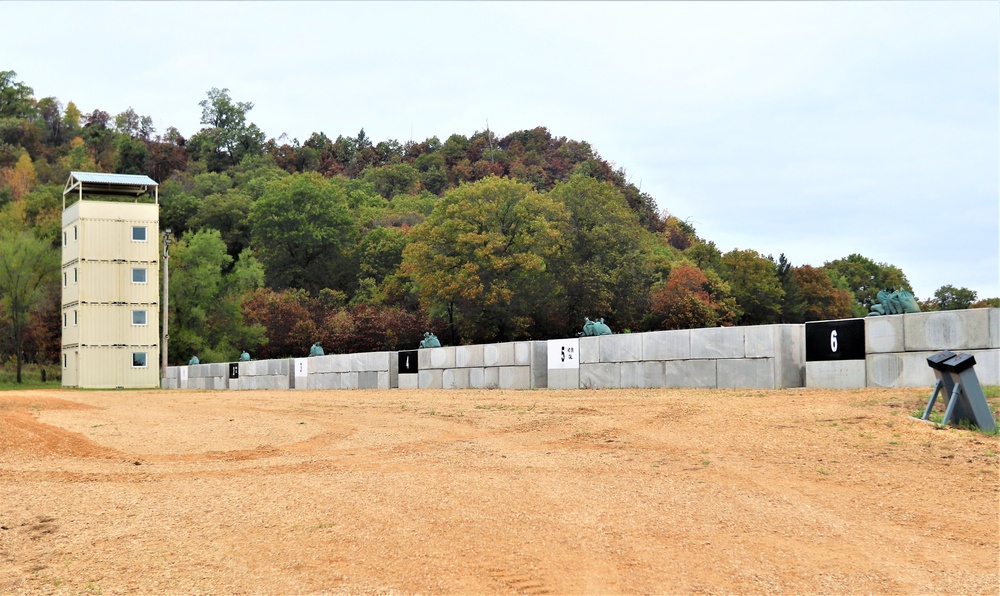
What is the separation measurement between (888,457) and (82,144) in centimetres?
13357

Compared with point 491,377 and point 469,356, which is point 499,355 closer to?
point 491,377

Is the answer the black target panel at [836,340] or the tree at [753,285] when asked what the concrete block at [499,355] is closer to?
the black target panel at [836,340]

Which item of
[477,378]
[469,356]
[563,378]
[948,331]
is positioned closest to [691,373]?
[563,378]

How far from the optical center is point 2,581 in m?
7.26

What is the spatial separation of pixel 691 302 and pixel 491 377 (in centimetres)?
3842

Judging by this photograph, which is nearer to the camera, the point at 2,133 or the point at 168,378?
the point at 168,378

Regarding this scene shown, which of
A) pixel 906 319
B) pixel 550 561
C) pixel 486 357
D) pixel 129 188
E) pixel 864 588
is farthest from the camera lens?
pixel 129 188

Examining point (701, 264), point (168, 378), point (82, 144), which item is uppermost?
point (82, 144)

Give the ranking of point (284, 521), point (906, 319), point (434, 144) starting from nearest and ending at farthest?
point (284, 521) < point (906, 319) < point (434, 144)

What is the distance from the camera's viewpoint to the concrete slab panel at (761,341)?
2003cm

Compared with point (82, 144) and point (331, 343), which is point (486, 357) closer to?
point (331, 343)

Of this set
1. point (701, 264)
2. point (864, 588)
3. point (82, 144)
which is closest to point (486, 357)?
point (864, 588)

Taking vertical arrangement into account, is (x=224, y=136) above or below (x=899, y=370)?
above

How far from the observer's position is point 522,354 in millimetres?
28000
